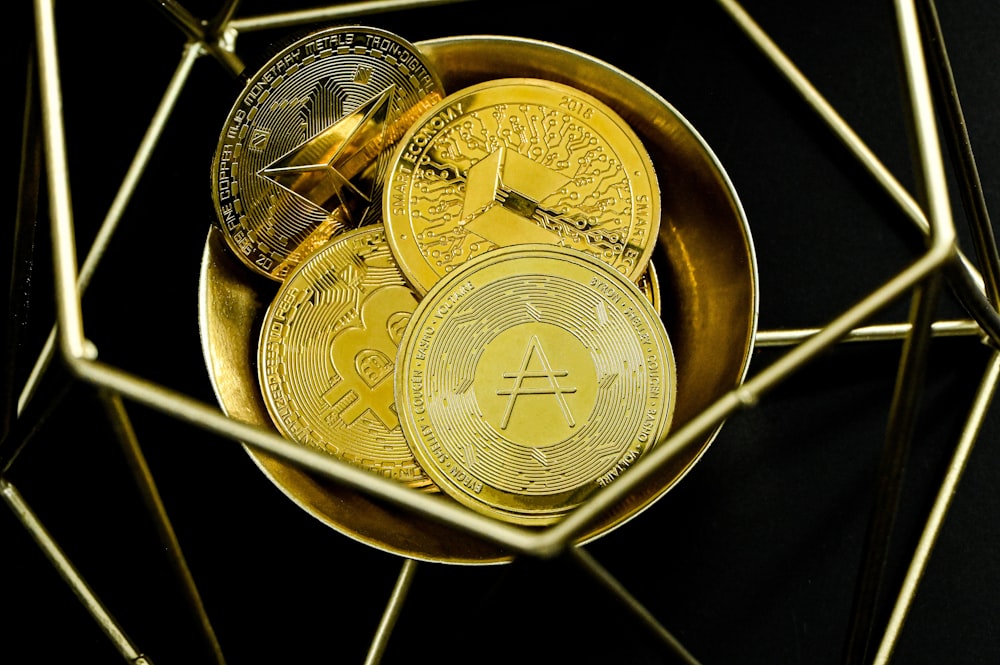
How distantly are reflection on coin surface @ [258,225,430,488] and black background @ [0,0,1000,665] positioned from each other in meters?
0.20

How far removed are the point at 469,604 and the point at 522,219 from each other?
1.10 ft

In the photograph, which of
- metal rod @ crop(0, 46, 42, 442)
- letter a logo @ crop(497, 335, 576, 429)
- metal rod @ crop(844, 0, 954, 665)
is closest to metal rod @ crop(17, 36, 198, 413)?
metal rod @ crop(0, 46, 42, 442)

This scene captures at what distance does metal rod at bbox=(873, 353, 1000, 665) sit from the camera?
1.85 feet

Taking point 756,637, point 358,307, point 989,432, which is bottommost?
point 756,637

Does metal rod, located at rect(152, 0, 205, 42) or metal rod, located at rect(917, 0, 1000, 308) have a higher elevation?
metal rod, located at rect(152, 0, 205, 42)

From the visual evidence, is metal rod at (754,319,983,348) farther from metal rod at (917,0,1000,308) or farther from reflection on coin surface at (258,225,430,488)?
reflection on coin surface at (258,225,430,488)

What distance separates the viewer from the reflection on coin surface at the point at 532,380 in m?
0.54

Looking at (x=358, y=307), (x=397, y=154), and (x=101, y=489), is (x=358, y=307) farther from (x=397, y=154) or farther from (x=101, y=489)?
(x=101, y=489)

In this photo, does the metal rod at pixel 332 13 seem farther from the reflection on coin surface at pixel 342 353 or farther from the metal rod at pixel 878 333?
the metal rod at pixel 878 333

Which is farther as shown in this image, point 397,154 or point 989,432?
point 989,432

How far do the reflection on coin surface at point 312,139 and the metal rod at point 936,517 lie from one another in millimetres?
424

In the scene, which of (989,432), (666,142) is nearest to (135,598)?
(666,142)

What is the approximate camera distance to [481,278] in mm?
558

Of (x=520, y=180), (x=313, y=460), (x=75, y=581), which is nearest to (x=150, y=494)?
(x=313, y=460)
